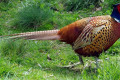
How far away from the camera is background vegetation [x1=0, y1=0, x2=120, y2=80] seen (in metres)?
3.41

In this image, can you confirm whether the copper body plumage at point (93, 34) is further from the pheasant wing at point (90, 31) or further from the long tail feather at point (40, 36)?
the long tail feather at point (40, 36)

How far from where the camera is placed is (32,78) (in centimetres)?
332

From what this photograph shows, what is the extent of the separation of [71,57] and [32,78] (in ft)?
5.31

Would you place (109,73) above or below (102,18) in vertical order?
below

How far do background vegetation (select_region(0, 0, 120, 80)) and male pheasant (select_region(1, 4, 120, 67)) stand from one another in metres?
0.25

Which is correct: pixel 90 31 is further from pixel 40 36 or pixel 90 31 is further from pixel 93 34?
pixel 40 36

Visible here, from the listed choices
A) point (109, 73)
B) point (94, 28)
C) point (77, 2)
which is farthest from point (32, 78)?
point (77, 2)

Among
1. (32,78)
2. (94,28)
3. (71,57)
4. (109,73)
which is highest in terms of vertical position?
(94,28)

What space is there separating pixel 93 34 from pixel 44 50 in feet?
5.14

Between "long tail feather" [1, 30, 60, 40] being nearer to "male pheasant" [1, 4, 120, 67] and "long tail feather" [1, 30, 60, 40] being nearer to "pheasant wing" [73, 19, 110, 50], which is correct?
"male pheasant" [1, 4, 120, 67]

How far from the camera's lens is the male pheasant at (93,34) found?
3820mm

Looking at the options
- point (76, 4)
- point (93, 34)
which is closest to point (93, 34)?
point (93, 34)

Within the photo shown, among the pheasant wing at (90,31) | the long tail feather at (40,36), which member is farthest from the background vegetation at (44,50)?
the pheasant wing at (90,31)

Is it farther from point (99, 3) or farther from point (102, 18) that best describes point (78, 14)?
point (102, 18)
